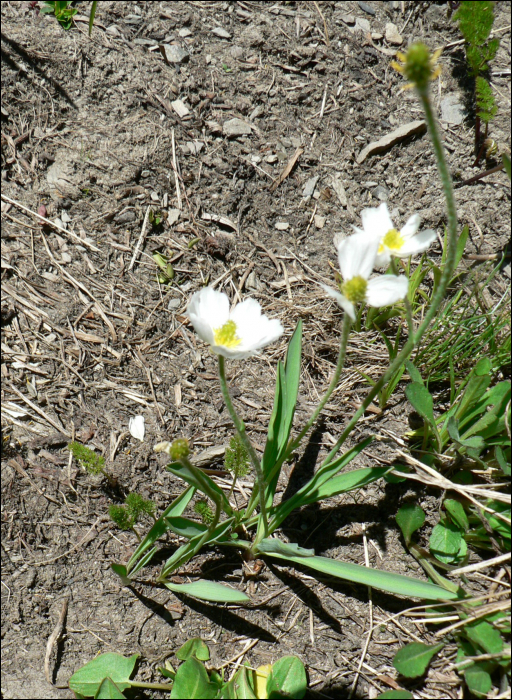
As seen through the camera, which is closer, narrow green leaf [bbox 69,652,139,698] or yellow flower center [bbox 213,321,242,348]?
yellow flower center [bbox 213,321,242,348]

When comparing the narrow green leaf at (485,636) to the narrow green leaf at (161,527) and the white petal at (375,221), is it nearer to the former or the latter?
the narrow green leaf at (161,527)

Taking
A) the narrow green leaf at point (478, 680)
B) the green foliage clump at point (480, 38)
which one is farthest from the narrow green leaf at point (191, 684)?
the green foliage clump at point (480, 38)

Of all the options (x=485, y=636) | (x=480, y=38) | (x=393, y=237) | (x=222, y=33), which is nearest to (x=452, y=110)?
(x=480, y=38)

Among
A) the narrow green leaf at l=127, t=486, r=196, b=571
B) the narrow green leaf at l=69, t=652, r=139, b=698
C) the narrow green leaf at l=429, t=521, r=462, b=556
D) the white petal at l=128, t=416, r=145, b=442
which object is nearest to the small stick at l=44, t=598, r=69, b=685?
the narrow green leaf at l=69, t=652, r=139, b=698

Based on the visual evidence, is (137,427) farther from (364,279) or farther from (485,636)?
(485,636)

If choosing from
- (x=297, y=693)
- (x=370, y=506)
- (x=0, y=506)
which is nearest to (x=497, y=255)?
(x=370, y=506)

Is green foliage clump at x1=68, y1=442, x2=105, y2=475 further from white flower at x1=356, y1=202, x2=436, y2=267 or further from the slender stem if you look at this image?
white flower at x1=356, y1=202, x2=436, y2=267

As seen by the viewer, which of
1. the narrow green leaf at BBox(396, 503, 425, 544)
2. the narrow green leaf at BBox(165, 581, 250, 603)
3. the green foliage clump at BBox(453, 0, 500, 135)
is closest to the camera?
the narrow green leaf at BBox(165, 581, 250, 603)

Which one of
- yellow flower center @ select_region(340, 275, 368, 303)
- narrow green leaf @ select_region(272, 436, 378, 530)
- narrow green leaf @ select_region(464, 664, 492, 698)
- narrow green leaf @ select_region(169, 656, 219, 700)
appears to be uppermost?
yellow flower center @ select_region(340, 275, 368, 303)
